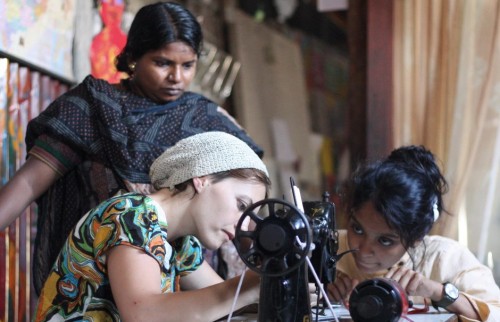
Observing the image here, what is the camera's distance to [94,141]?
264cm

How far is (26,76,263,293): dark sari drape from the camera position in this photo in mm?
2611

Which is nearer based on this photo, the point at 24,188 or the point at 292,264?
the point at 292,264

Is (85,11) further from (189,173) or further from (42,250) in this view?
(189,173)

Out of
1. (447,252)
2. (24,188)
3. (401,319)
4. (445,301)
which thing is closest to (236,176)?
(401,319)

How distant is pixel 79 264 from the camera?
1910mm

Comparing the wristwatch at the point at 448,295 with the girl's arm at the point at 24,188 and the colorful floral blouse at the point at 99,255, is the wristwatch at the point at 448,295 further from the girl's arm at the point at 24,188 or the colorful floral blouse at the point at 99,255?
the girl's arm at the point at 24,188

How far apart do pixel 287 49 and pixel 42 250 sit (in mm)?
4426

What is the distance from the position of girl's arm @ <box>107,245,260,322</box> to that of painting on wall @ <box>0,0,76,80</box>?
1530mm

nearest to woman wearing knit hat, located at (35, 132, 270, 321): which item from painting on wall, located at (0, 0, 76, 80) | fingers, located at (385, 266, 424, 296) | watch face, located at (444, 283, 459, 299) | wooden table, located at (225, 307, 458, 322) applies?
wooden table, located at (225, 307, 458, 322)

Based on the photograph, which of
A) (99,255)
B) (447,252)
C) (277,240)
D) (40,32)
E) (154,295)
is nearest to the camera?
(277,240)

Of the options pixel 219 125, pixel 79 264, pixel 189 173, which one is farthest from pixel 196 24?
pixel 79 264

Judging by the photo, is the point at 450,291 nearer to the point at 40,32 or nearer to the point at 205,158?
the point at 205,158

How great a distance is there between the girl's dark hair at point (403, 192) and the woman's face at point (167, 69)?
2.16 feet

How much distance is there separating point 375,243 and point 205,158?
2.56 feet
